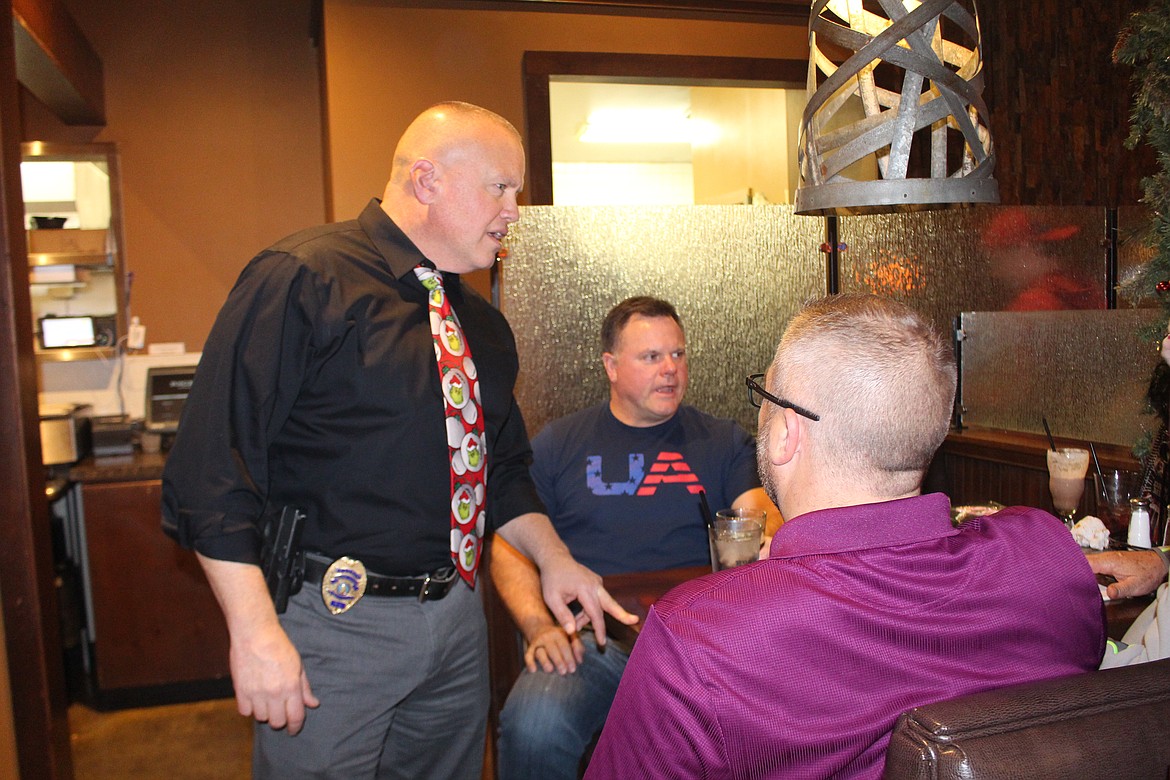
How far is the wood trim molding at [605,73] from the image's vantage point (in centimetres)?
339

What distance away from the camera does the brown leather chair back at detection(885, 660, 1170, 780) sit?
70 cm

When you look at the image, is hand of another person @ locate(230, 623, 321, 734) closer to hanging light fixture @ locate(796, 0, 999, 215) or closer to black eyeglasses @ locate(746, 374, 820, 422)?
black eyeglasses @ locate(746, 374, 820, 422)

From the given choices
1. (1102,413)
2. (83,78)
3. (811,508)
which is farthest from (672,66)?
(811,508)

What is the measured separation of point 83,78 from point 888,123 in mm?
3474

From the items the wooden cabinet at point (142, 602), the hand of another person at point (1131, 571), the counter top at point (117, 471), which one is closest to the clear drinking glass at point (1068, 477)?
the hand of another person at point (1131, 571)

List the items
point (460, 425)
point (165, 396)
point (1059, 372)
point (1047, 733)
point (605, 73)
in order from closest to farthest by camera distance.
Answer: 1. point (1047, 733)
2. point (460, 425)
3. point (1059, 372)
4. point (605, 73)
5. point (165, 396)

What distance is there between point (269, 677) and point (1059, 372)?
2.52 meters

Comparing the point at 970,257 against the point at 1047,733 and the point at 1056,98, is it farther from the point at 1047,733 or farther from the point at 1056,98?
the point at 1047,733

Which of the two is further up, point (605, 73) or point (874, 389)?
point (605, 73)

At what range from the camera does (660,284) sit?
2.86m

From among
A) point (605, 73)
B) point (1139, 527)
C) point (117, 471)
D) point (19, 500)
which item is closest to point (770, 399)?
point (1139, 527)

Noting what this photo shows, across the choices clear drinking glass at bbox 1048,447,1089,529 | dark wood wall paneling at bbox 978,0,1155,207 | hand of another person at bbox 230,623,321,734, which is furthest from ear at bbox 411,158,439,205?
dark wood wall paneling at bbox 978,0,1155,207

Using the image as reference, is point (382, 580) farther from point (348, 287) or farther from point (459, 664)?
point (348, 287)

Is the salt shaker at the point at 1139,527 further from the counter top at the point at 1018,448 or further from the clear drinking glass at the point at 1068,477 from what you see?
the counter top at the point at 1018,448
